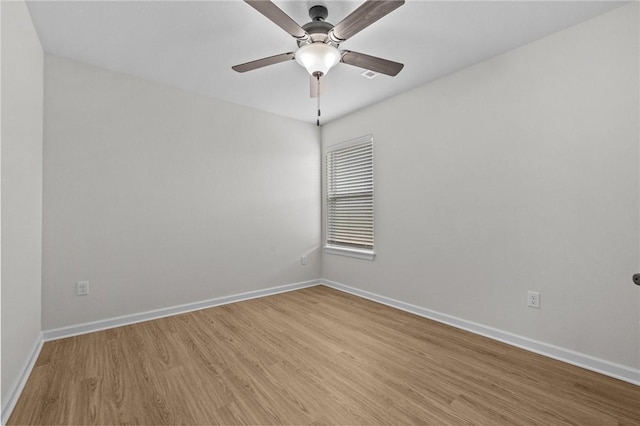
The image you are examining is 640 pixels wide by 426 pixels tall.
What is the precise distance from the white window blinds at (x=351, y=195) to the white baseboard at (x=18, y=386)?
3176 millimetres

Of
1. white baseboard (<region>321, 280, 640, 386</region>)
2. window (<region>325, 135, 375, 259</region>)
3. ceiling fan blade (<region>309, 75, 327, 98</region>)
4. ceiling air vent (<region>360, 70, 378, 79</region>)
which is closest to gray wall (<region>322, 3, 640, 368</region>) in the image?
white baseboard (<region>321, 280, 640, 386</region>)

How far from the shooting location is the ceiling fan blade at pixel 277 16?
1.49 meters

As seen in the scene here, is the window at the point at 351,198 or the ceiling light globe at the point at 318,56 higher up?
the ceiling light globe at the point at 318,56

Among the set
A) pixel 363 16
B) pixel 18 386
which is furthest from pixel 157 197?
pixel 363 16

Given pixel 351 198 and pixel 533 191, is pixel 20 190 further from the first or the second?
pixel 533 191

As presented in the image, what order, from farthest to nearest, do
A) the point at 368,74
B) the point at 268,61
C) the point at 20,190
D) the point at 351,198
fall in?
1. the point at 351,198
2. the point at 368,74
3. the point at 268,61
4. the point at 20,190

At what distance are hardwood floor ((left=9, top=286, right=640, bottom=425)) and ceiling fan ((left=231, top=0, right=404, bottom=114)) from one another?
6.98 feet

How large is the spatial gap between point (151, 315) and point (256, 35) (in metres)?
2.79

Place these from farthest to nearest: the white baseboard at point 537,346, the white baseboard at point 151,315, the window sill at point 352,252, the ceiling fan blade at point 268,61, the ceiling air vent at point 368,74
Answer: the window sill at point 352,252 < the ceiling air vent at point 368,74 < the white baseboard at point 151,315 < the ceiling fan blade at point 268,61 < the white baseboard at point 537,346

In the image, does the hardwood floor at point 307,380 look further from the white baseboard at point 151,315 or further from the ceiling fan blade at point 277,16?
the ceiling fan blade at point 277,16

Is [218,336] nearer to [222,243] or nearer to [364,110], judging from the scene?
[222,243]

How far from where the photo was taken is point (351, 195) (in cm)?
395

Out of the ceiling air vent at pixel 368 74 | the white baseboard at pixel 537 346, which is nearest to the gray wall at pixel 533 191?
the white baseboard at pixel 537 346

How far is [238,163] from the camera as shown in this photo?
11.7 ft
